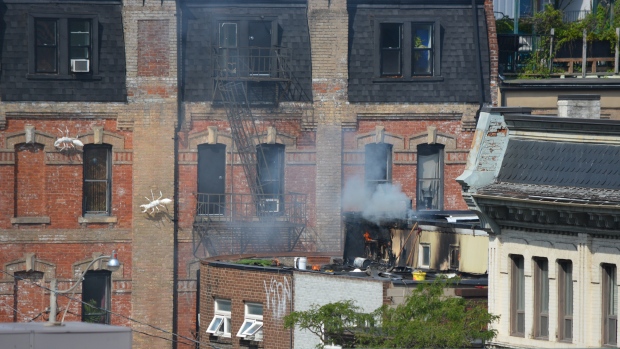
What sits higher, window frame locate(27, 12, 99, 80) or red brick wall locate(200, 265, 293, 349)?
window frame locate(27, 12, 99, 80)

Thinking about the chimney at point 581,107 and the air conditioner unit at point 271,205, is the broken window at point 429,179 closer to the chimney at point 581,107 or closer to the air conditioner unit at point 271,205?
the air conditioner unit at point 271,205

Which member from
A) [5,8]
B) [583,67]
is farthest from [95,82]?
[583,67]

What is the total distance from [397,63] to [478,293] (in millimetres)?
12378

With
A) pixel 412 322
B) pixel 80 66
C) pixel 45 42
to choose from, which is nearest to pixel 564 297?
pixel 412 322

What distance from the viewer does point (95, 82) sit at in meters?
46.6

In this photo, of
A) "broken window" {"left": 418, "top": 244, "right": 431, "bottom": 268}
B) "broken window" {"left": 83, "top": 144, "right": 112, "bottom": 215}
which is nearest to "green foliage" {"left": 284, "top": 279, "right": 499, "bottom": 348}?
"broken window" {"left": 418, "top": 244, "right": 431, "bottom": 268}

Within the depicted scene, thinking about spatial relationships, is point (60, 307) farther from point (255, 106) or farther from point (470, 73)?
point (470, 73)

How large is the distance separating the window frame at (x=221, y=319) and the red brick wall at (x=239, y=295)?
0.12 meters

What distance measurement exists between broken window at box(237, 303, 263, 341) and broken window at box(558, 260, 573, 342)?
9.81 metres

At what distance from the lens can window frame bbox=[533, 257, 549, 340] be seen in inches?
1321

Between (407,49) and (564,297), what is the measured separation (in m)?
15.6

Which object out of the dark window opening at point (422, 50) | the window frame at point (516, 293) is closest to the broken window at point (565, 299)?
the window frame at point (516, 293)

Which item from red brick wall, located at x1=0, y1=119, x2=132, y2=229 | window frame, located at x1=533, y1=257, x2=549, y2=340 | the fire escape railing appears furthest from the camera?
the fire escape railing

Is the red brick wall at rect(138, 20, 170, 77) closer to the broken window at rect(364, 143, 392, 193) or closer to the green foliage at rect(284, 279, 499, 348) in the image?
the broken window at rect(364, 143, 392, 193)
